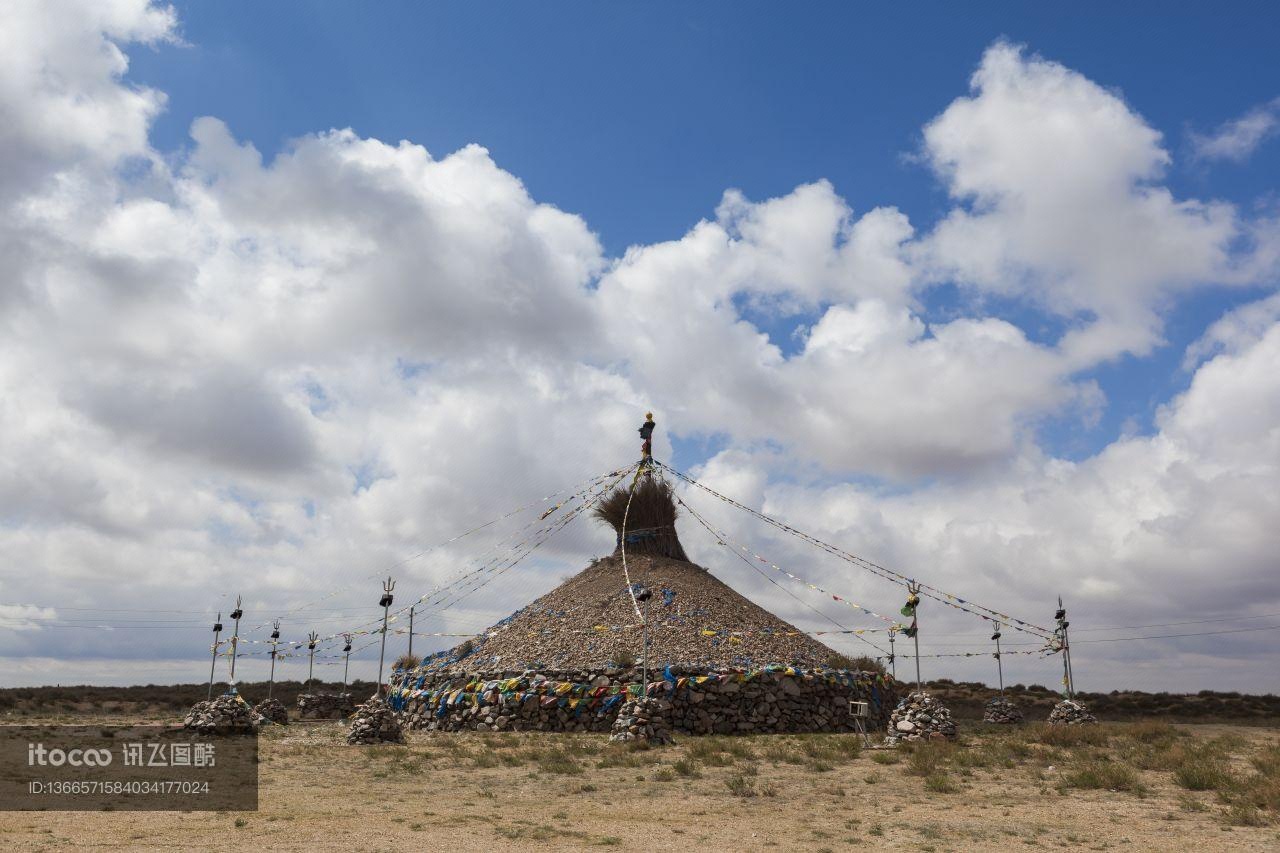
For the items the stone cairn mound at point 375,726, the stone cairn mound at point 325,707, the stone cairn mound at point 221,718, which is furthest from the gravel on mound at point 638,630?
the stone cairn mound at point 325,707

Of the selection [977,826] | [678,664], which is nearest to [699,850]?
[977,826]

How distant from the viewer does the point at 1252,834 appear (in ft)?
46.3

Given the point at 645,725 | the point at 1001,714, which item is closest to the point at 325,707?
the point at 645,725

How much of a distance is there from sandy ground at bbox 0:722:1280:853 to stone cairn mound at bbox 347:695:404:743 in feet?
10.7

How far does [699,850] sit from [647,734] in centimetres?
1427

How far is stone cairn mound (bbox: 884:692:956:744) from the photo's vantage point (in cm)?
2631

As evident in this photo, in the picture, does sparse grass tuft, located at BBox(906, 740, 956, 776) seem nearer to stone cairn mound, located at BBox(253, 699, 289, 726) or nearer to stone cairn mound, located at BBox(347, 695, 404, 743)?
stone cairn mound, located at BBox(347, 695, 404, 743)

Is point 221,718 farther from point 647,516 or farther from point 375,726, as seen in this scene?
point 647,516

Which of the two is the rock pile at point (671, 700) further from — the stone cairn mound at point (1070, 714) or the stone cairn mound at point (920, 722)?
the stone cairn mound at point (1070, 714)

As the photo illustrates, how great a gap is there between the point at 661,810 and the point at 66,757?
17367 millimetres

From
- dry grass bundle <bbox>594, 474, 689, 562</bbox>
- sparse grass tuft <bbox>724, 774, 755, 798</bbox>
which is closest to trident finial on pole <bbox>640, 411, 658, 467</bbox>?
dry grass bundle <bbox>594, 474, 689, 562</bbox>

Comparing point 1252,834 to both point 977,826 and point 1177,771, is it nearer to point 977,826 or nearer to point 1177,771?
point 977,826

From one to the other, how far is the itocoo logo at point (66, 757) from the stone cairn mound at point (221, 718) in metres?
4.44

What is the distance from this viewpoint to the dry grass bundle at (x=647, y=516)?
144ft
